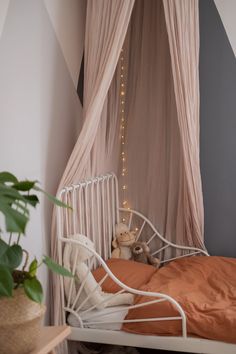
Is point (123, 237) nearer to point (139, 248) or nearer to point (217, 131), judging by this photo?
point (139, 248)

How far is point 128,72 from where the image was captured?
131 inches

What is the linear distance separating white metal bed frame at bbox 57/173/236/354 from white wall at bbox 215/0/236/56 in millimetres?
1264

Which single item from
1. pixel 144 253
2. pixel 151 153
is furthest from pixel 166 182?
pixel 144 253

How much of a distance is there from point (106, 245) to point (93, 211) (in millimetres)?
345

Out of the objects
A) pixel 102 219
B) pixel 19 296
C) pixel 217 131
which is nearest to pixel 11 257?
pixel 19 296

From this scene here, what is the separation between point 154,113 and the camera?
10.9 feet

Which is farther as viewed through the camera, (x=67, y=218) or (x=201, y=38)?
(x=201, y=38)

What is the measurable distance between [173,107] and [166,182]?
1.76ft

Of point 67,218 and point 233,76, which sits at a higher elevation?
point 233,76

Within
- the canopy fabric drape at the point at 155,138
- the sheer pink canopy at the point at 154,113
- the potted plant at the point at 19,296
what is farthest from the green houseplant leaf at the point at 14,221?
the canopy fabric drape at the point at 155,138

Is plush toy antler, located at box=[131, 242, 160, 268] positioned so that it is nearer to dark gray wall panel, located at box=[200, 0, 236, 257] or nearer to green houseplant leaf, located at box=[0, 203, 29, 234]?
dark gray wall panel, located at box=[200, 0, 236, 257]

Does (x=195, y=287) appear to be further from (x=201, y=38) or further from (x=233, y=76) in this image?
(x=201, y=38)

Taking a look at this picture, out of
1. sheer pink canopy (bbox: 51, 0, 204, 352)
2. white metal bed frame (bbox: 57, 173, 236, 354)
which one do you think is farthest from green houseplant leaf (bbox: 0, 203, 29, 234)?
sheer pink canopy (bbox: 51, 0, 204, 352)

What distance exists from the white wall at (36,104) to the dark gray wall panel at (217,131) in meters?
0.98
